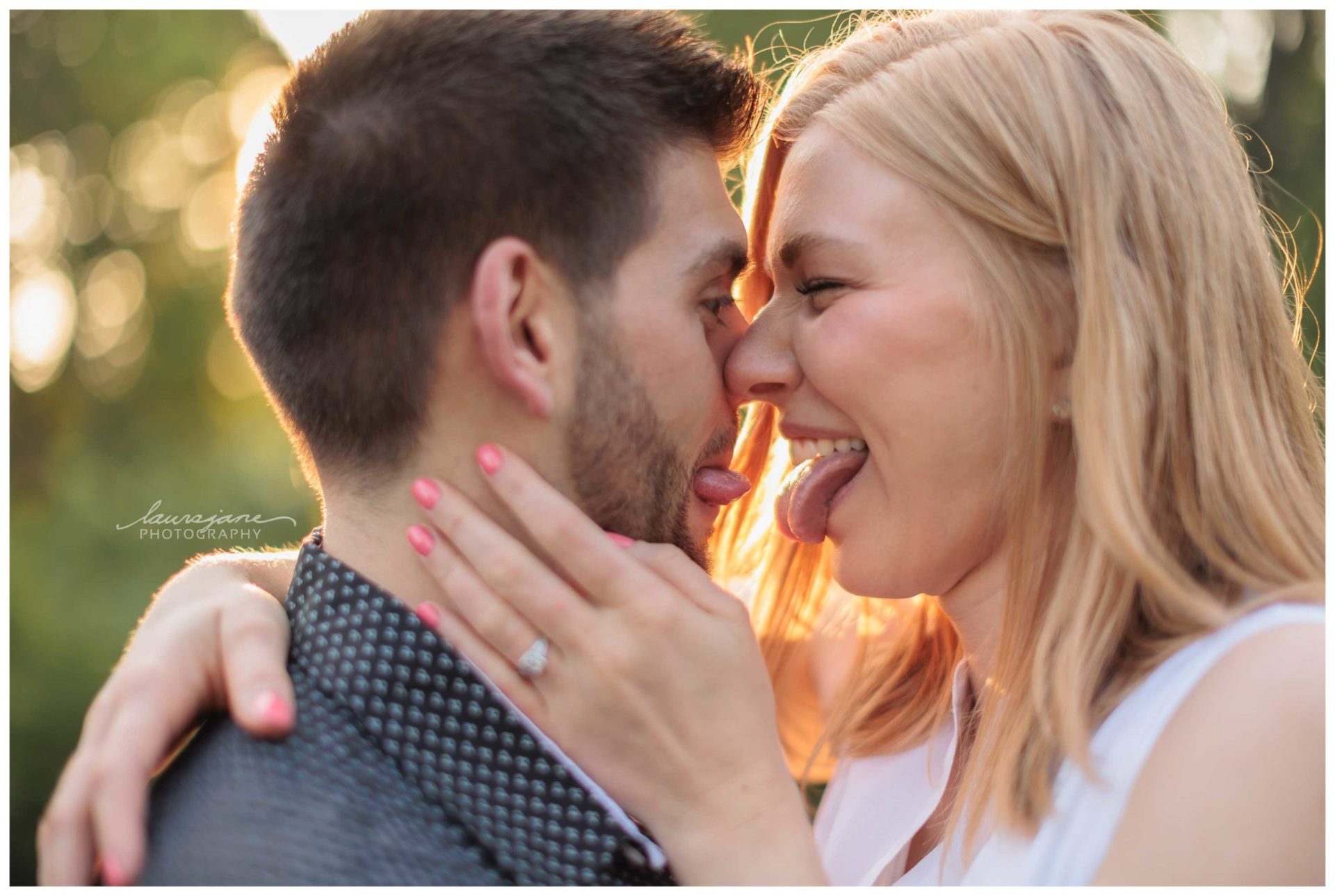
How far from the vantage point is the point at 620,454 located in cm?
233

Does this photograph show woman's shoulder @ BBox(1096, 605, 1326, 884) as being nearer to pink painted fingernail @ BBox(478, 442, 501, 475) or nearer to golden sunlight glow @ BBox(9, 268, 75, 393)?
pink painted fingernail @ BBox(478, 442, 501, 475)

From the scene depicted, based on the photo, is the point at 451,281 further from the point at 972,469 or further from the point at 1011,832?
the point at 1011,832

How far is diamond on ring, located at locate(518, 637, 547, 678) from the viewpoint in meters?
2.15

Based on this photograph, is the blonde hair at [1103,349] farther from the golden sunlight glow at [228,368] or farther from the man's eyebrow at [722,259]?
the golden sunlight glow at [228,368]

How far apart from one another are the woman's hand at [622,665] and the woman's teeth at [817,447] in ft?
2.13

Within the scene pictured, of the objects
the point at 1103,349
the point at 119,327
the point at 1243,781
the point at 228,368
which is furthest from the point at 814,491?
the point at 119,327

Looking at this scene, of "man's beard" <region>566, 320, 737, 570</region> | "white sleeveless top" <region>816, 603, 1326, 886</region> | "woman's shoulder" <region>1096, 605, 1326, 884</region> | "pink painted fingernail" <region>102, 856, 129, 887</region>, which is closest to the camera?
"pink painted fingernail" <region>102, 856, 129, 887</region>

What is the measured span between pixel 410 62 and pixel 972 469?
153 cm

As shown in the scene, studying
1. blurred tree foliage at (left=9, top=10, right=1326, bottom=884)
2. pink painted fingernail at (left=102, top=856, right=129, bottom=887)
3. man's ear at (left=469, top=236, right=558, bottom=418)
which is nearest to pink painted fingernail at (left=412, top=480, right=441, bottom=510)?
man's ear at (left=469, top=236, right=558, bottom=418)

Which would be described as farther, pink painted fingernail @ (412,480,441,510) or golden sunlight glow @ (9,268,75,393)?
golden sunlight glow @ (9,268,75,393)

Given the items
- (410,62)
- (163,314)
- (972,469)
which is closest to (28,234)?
(163,314)

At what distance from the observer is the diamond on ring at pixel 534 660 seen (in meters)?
2.15

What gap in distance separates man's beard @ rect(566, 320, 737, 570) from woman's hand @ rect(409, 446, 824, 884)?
0.15 metres

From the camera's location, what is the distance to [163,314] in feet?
28.5
